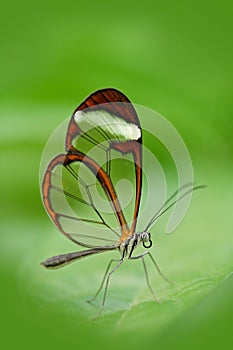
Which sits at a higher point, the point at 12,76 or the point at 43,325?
the point at 12,76

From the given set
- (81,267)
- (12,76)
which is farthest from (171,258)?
(12,76)

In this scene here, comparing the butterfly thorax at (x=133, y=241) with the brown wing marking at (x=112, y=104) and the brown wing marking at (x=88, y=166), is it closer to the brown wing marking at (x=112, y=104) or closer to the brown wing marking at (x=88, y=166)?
the brown wing marking at (x=88, y=166)

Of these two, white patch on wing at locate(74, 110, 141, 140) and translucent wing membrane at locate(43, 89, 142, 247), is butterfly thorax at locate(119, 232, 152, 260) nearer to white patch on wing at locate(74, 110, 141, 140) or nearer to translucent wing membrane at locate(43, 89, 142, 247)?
translucent wing membrane at locate(43, 89, 142, 247)

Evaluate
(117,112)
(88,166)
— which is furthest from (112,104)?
(88,166)

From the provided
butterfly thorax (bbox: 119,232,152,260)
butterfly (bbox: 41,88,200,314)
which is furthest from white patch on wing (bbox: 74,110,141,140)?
butterfly thorax (bbox: 119,232,152,260)

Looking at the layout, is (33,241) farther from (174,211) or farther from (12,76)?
(12,76)

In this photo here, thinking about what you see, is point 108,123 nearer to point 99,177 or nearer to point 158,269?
point 99,177

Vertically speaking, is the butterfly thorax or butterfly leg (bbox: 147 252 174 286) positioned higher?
the butterfly thorax

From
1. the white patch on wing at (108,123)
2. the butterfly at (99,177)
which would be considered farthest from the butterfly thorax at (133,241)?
the white patch on wing at (108,123)
